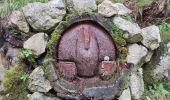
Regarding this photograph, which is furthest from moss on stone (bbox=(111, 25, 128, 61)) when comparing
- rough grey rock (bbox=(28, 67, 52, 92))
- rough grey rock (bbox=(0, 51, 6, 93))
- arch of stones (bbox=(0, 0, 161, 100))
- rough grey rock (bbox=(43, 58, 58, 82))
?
rough grey rock (bbox=(0, 51, 6, 93))

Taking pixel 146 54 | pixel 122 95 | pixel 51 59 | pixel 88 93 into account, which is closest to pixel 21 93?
pixel 51 59

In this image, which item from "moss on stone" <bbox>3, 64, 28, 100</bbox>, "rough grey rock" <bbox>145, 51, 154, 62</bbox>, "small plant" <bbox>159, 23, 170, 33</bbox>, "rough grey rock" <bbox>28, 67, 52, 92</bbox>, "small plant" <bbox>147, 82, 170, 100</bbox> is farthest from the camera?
"small plant" <bbox>159, 23, 170, 33</bbox>

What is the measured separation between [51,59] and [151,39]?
121cm

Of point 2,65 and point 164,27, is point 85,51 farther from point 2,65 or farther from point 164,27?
point 164,27

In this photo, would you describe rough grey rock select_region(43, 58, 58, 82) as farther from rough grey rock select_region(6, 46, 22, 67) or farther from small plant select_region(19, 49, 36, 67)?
rough grey rock select_region(6, 46, 22, 67)

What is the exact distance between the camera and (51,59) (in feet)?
14.6

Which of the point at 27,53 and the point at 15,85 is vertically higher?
the point at 27,53

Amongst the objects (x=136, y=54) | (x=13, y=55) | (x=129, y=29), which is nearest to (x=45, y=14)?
(x=13, y=55)

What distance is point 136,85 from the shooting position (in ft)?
15.1

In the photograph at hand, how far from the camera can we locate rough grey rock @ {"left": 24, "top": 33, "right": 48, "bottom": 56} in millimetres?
4484

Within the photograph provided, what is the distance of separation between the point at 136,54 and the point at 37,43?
113cm

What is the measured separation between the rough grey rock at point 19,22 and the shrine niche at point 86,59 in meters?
0.38

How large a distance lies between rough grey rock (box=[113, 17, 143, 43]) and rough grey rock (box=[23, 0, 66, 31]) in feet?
2.07

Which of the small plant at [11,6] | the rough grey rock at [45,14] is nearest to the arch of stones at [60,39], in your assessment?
the rough grey rock at [45,14]
